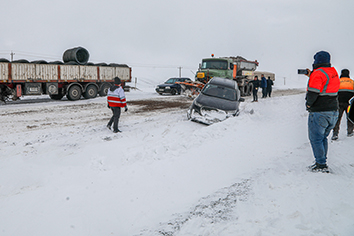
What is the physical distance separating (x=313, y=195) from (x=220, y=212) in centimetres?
138

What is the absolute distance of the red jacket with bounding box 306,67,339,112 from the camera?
4.14m

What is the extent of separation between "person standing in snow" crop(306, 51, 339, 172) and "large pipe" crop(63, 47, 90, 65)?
16759mm

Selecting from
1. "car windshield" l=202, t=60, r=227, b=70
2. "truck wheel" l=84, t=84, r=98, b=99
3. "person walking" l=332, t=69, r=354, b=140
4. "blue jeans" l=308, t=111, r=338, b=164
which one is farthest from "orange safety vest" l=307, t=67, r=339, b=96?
"truck wheel" l=84, t=84, r=98, b=99

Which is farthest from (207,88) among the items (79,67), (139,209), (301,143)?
(79,67)

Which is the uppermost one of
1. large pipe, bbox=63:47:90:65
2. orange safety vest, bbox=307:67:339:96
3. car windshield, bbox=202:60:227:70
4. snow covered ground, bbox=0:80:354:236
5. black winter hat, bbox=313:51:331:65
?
large pipe, bbox=63:47:90:65

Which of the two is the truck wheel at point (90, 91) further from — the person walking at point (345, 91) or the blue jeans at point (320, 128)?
the blue jeans at point (320, 128)

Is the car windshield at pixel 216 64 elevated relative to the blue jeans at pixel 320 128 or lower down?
elevated

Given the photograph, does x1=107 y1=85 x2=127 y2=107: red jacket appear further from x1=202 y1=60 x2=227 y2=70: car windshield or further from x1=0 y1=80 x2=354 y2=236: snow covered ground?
x1=202 y1=60 x2=227 y2=70: car windshield

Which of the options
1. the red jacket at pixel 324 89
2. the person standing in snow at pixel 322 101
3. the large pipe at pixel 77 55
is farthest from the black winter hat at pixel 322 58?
the large pipe at pixel 77 55

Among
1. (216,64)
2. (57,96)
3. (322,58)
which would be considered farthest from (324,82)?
(57,96)

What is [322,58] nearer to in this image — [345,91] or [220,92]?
[345,91]

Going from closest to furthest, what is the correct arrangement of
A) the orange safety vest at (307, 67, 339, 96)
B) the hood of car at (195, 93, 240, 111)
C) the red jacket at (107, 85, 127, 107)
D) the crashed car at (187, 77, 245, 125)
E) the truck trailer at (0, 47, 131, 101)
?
the orange safety vest at (307, 67, 339, 96), the red jacket at (107, 85, 127, 107), the crashed car at (187, 77, 245, 125), the hood of car at (195, 93, 240, 111), the truck trailer at (0, 47, 131, 101)

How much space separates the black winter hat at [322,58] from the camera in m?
4.22

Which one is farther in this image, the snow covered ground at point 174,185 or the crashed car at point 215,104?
the crashed car at point 215,104
